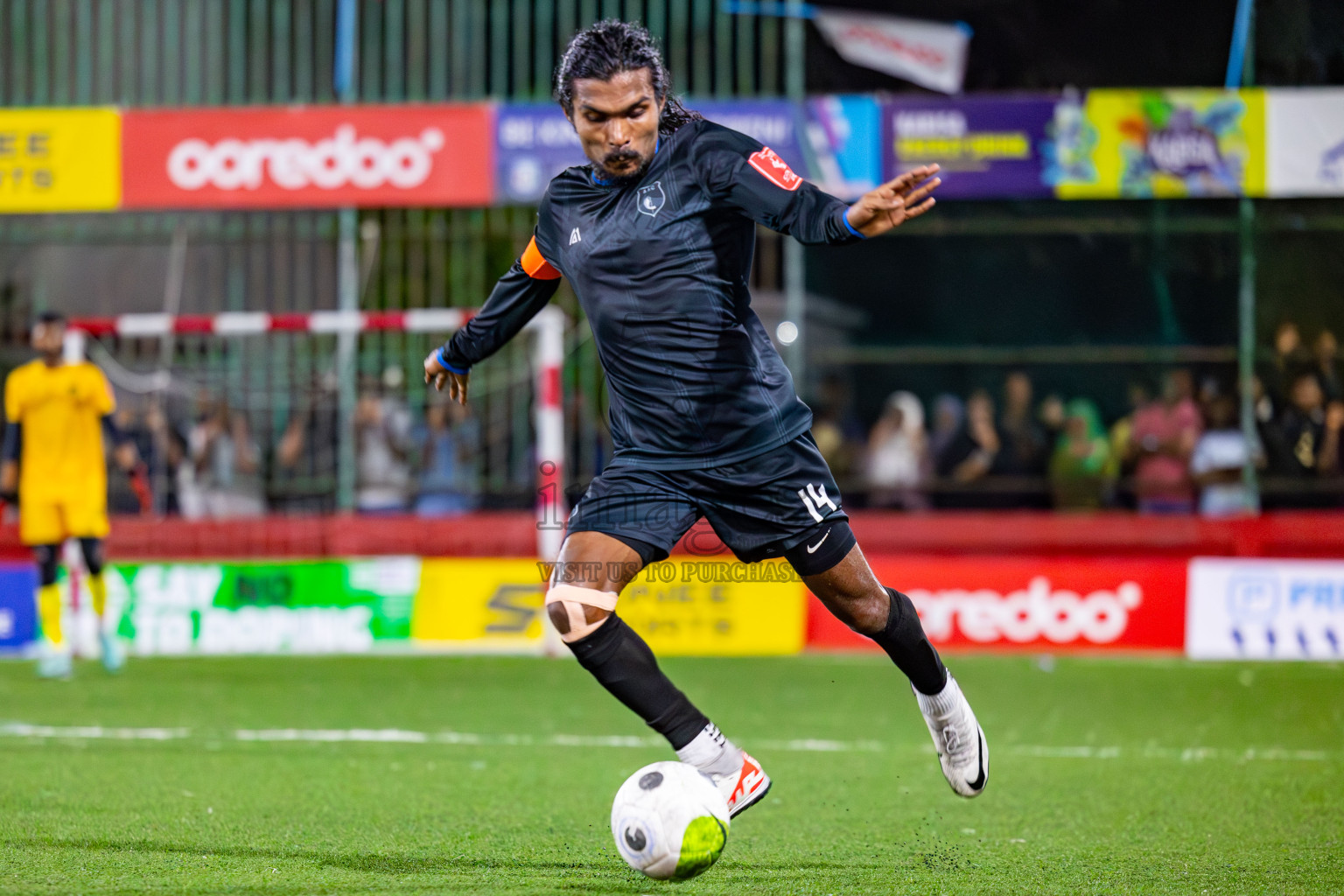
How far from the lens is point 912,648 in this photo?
15.3 feet

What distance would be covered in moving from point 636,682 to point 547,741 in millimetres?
3093

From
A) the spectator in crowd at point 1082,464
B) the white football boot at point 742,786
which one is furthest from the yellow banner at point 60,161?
the white football boot at point 742,786

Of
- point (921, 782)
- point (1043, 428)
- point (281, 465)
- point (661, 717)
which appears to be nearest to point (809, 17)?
point (1043, 428)

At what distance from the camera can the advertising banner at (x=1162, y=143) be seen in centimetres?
1193

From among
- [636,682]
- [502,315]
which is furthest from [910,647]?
[502,315]

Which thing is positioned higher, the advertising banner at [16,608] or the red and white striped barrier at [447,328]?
the red and white striped barrier at [447,328]

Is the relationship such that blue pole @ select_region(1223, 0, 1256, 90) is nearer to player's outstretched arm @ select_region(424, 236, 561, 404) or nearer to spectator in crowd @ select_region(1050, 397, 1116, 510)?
spectator in crowd @ select_region(1050, 397, 1116, 510)

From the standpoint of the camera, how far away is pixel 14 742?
Result: 7062mm

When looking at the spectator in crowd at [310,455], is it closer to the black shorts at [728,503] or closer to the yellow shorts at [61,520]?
the yellow shorts at [61,520]

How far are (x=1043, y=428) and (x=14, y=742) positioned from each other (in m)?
8.73

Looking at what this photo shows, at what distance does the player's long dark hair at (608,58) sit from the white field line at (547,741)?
11.8 ft

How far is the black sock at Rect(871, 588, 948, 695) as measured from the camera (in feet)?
15.3

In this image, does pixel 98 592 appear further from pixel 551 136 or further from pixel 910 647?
pixel 910 647

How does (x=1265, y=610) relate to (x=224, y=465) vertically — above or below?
below
